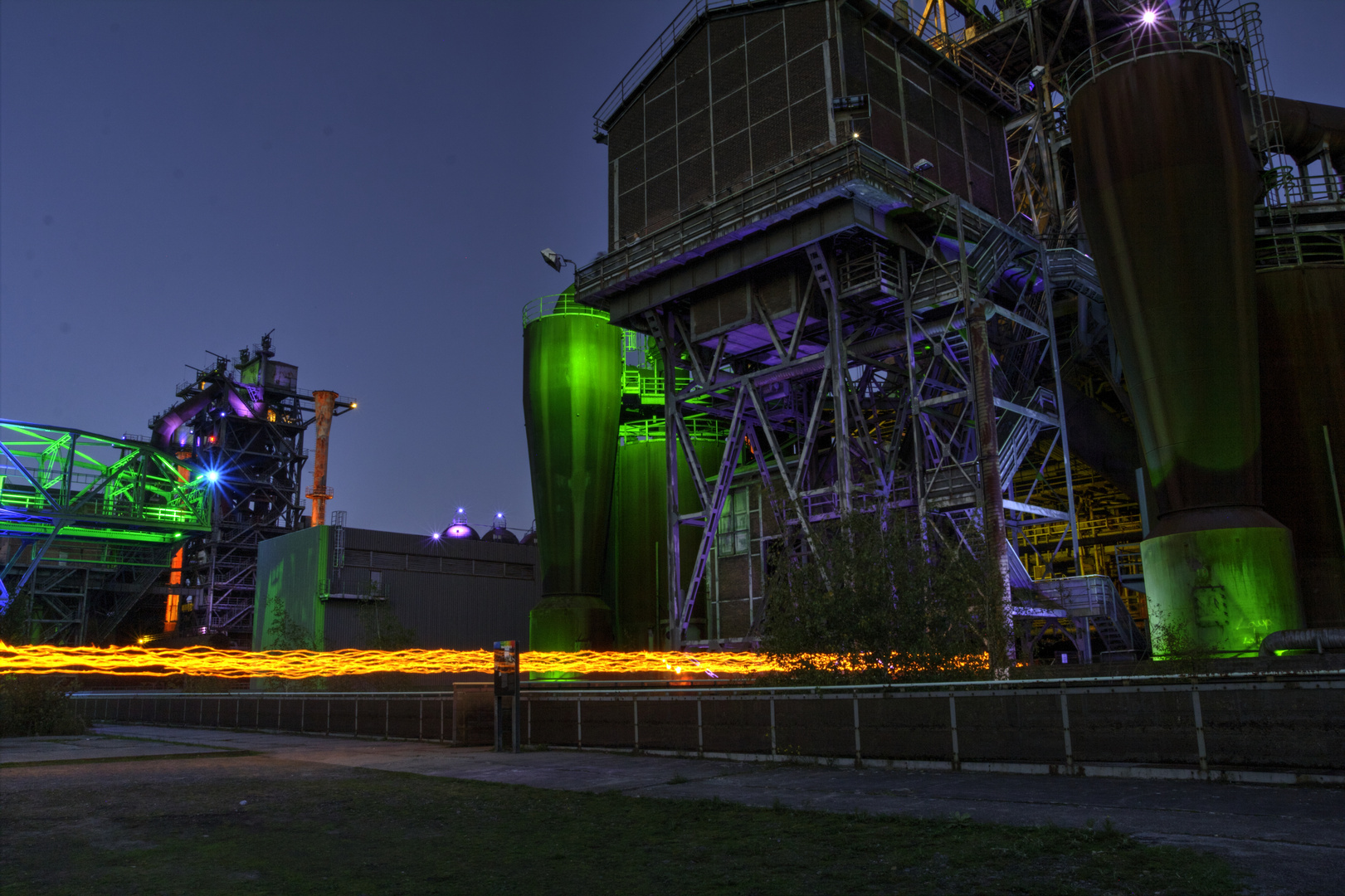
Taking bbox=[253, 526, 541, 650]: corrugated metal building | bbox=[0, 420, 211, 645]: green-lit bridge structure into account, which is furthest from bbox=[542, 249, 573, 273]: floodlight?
bbox=[0, 420, 211, 645]: green-lit bridge structure

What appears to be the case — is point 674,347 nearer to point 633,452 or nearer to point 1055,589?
point 633,452

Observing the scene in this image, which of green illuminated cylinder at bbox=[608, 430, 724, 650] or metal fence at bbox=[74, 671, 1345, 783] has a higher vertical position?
green illuminated cylinder at bbox=[608, 430, 724, 650]

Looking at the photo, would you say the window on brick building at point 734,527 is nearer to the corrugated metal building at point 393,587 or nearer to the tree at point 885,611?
the corrugated metal building at point 393,587

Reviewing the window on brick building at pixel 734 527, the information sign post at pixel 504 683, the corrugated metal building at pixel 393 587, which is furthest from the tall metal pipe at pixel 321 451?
the information sign post at pixel 504 683

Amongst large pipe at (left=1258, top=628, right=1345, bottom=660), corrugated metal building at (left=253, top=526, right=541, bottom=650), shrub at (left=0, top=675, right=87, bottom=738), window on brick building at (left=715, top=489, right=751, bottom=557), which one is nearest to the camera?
large pipe at (left=1258, top=628, right=1345, bottom=660)

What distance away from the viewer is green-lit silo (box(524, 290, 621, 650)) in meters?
46.8

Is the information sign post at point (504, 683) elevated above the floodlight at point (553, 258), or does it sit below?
below

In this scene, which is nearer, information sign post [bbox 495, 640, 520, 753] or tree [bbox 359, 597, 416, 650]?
information sign post [bbox 495, 640, 520, 753]

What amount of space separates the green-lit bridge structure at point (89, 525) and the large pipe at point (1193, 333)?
6686cm

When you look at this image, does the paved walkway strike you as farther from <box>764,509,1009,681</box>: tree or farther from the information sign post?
<box>764,509,1009,681</box>: tree

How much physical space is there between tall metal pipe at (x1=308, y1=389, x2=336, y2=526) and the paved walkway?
257 ft

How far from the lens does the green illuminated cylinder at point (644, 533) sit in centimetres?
5191

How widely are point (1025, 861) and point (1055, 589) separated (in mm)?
28639

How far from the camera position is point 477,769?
17203 mm
